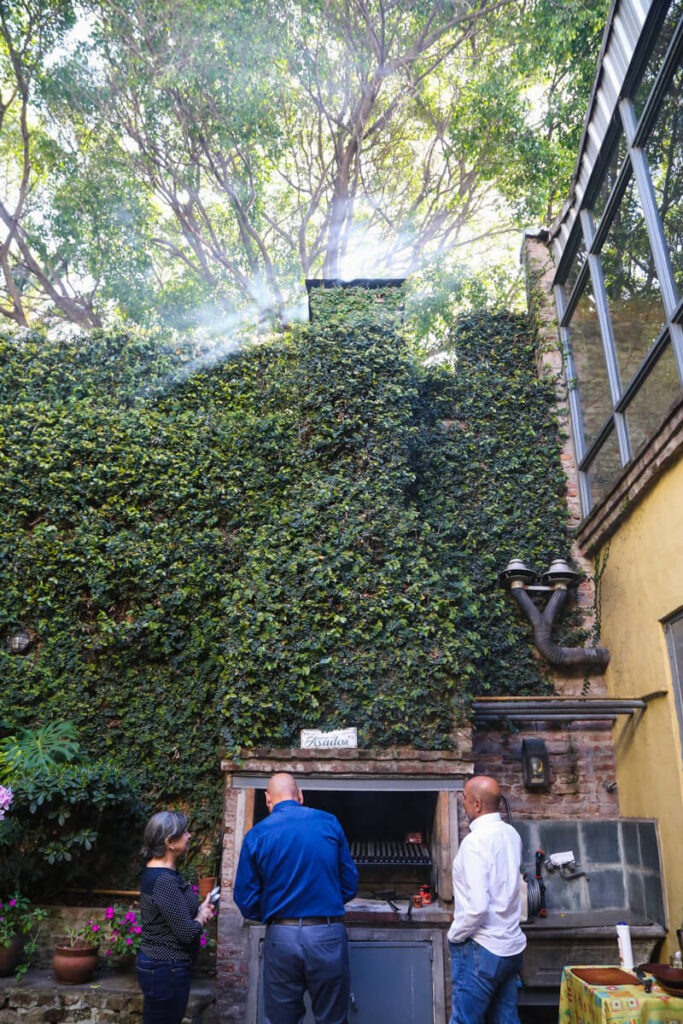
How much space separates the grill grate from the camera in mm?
5766

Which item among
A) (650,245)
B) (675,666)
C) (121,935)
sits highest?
(650,245)

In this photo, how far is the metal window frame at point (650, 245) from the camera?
5.83 metres

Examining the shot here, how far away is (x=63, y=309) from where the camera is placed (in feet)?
44.9

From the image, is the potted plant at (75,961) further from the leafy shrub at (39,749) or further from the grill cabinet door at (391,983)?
the grill cabinet door at (391,983)

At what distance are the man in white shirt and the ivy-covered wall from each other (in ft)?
7.06

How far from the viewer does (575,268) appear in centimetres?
873

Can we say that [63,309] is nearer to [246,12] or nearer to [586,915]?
[246,12]

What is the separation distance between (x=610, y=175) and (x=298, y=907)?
7.19 metres

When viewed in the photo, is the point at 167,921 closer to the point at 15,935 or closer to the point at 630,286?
the point at 15,935

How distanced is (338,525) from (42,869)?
3.86 metres

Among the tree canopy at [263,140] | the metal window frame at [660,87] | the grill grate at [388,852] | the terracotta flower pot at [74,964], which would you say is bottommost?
the terracotta flower pot at [74,964]

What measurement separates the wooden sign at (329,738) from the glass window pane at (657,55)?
19.8ft

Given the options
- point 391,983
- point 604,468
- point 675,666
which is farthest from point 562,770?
point 604,468

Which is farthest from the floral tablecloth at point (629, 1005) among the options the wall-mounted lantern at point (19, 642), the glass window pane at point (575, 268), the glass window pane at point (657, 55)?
the glass window pane at point (575, 268)
